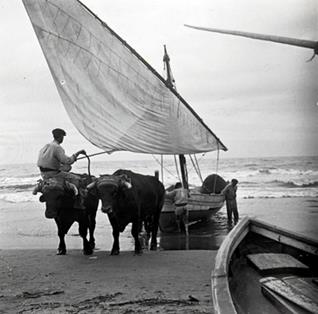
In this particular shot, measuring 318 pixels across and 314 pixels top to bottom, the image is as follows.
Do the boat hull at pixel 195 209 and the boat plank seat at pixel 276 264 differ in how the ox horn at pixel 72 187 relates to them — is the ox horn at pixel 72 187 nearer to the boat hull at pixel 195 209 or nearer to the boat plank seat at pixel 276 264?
the boat plank seat at pixel 276 264

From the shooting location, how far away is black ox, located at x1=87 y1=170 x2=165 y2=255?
7188 mm

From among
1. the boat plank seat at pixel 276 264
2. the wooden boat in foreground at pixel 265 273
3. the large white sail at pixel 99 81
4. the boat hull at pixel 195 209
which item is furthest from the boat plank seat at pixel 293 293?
the boat hull at pixel 195 209

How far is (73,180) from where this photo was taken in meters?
7.49

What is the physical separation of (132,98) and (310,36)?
6197 mm

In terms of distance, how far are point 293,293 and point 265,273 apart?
118cm

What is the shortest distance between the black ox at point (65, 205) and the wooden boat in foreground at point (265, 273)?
277 cm

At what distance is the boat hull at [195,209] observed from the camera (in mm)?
13078

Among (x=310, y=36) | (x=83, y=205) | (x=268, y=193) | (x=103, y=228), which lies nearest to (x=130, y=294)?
(x=83, y=205)

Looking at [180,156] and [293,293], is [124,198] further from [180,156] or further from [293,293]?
[180,156]

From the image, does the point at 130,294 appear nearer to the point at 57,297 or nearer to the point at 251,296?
the point at 57,297

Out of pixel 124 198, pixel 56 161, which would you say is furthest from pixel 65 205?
Answer: pixel 124 198

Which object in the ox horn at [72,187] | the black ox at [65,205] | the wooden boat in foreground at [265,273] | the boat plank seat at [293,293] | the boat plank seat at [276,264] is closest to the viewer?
the boat plank seat at [293,293]

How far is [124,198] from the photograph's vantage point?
25.1 feet

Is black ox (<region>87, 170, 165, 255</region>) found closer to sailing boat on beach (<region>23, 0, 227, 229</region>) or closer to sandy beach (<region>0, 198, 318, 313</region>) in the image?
sandy beach (<region>0, 198, 318, 313</region>)
